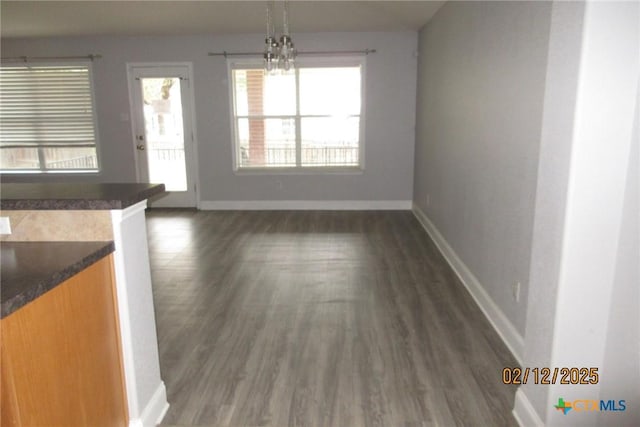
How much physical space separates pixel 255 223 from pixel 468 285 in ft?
9.87

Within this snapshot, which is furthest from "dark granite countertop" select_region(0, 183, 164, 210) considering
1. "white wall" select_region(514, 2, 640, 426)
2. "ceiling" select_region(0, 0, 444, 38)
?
"ceiling" select_region(0, 0, 444, 38)

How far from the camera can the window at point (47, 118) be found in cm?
614

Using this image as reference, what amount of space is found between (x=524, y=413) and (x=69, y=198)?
1988 millimetres

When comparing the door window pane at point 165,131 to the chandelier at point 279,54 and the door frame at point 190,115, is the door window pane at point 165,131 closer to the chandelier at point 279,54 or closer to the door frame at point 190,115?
the door frame at point 190,115

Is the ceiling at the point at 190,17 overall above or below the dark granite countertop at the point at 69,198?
above

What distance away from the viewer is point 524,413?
1821 mm

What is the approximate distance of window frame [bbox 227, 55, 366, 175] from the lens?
5902 mm

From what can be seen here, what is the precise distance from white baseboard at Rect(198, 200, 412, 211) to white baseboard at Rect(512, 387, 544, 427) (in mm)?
4444

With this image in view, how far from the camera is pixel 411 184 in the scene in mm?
6207

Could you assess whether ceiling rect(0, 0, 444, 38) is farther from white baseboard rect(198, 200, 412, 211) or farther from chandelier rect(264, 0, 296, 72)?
white baseboard rect(198, 200, 412, 211)

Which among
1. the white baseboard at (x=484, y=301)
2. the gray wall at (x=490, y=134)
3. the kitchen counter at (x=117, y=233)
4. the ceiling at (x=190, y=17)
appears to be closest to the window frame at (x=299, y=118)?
the ceiling at (x=190, y=17)

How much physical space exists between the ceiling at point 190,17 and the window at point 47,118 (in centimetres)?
56

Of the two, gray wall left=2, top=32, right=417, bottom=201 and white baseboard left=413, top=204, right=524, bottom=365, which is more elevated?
gray wall left=2, top=32, right=417, bottom=201

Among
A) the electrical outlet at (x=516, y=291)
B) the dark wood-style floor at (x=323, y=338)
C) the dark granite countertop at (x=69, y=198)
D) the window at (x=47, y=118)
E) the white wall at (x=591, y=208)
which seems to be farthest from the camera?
the window at (x=47, y=118)
